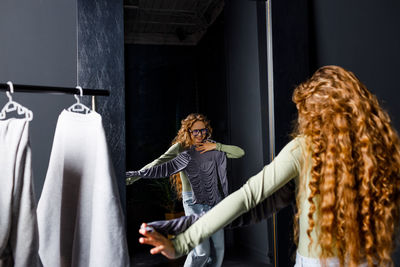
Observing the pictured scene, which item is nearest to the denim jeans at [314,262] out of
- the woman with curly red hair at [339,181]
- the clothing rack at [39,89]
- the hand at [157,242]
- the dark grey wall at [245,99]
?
the woman with curly red hair at [339,181]

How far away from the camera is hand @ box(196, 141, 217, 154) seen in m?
1.82

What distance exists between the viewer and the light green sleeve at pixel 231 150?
189 cm

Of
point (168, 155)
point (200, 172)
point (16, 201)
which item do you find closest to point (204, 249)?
point (200, 172)

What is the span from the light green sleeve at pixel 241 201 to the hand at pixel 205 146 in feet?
2.49

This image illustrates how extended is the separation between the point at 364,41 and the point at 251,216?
53.1 inches

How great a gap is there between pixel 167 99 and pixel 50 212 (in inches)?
32.7

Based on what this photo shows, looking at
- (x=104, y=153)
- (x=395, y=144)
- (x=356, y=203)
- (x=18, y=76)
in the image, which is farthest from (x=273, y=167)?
(x=18, y=76)

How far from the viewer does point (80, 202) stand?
1146 millimetres

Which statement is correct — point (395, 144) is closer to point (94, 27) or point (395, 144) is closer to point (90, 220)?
point (90, 220)

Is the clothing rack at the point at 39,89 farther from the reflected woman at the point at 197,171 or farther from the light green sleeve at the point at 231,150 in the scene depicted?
the light green sleeve at the point at 231,150

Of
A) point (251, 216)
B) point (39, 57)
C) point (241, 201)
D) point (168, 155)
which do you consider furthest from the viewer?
point (168, 155)

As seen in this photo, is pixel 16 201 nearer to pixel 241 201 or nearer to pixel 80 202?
pixel 80 202

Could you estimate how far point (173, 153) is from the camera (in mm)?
1761

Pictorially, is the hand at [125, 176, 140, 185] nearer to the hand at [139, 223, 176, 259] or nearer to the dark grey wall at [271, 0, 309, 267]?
the hand at [139, 223, 176, 259]
